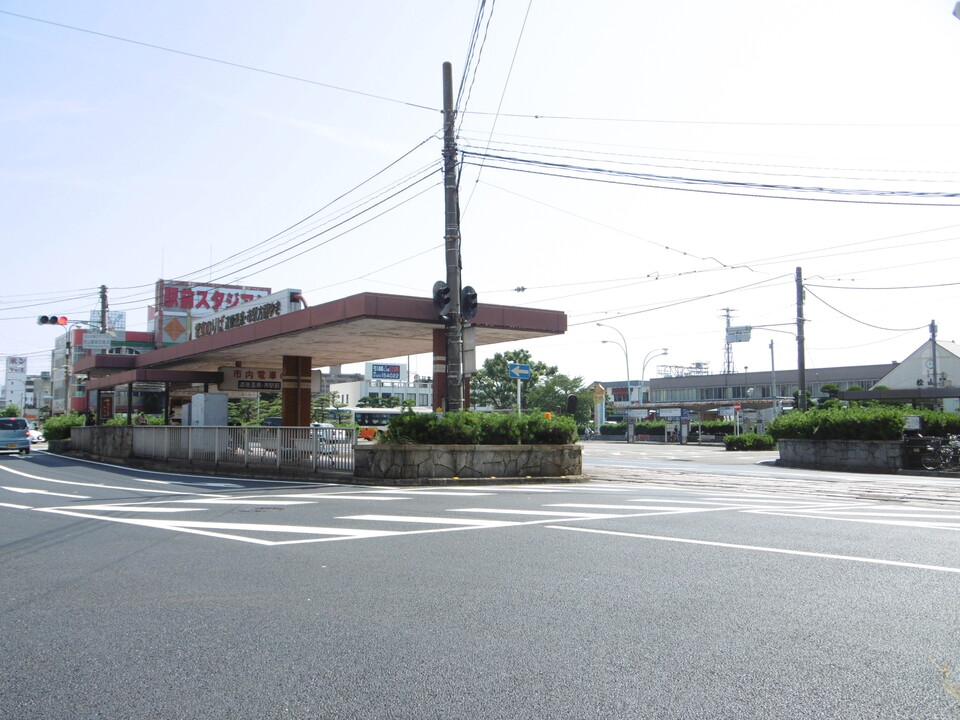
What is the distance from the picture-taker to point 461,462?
59.7ft

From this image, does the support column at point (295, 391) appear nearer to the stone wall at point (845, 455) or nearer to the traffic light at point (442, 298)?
the traffic light at point (442, 298)

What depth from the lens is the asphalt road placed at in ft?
13.4

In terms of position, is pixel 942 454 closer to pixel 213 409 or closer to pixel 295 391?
pixel 295 391

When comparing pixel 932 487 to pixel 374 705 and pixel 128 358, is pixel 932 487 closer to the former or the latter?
pixel 374 705

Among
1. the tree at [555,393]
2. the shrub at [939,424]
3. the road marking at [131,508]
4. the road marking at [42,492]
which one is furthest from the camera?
the tree at [555,393]

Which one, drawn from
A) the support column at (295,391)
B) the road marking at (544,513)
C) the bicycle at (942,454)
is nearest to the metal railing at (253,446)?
the support column at (295,391)

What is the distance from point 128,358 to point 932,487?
104ft

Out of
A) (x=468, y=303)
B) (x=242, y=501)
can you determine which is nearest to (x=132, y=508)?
(x=242, y=501)

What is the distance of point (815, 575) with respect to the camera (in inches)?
271

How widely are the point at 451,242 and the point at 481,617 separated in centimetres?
1420

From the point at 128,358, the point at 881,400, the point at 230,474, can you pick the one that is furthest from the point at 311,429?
the point at 881,400

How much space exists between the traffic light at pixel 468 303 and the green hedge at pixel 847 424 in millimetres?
15433

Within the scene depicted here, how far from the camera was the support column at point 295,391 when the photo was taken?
28.7m

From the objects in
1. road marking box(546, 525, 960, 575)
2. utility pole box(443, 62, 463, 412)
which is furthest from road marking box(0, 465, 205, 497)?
road marking box(546, 525, 960, 575)
